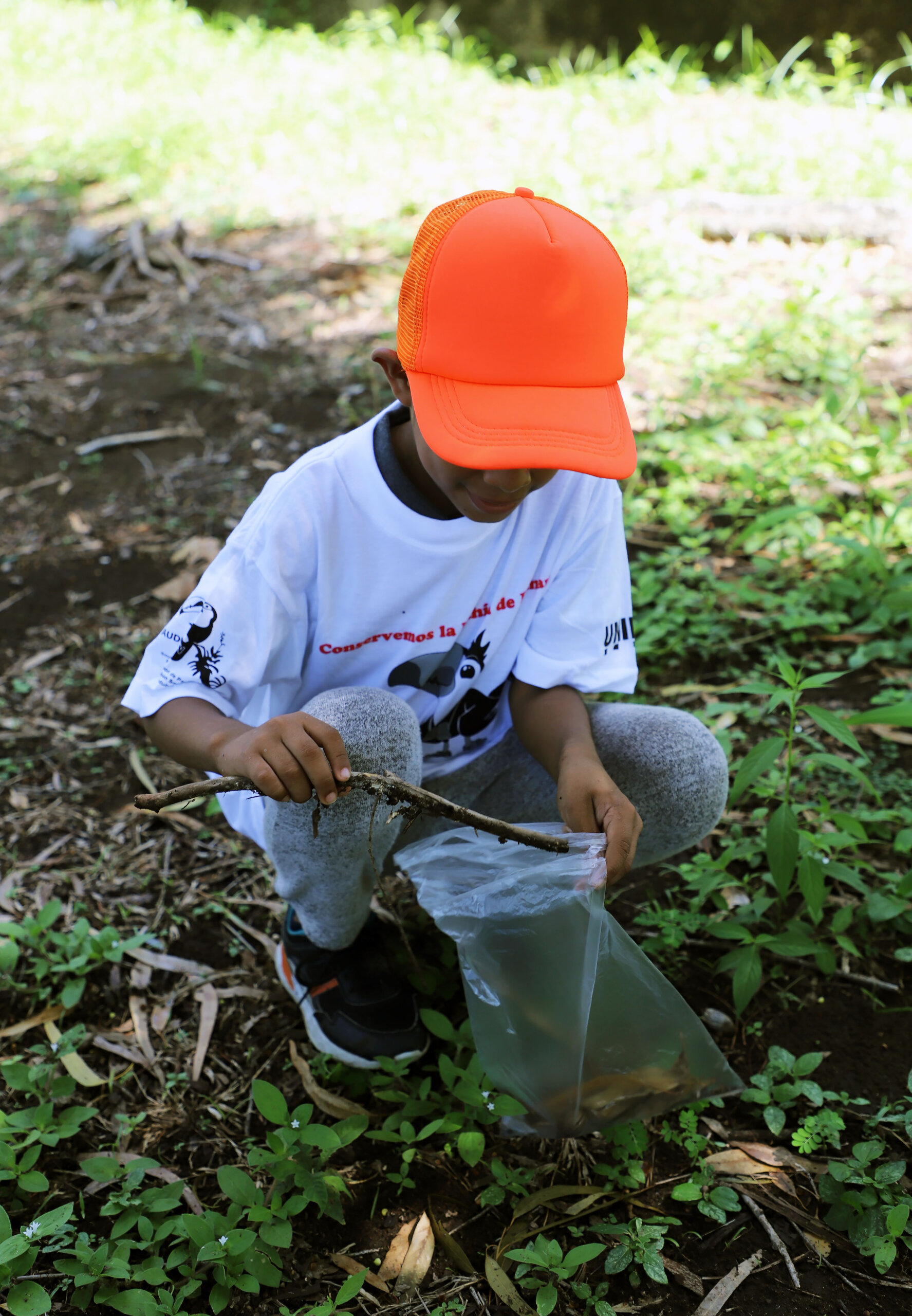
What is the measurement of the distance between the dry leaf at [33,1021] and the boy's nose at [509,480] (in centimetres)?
125

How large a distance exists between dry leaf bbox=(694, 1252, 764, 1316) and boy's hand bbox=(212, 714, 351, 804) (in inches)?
33.6

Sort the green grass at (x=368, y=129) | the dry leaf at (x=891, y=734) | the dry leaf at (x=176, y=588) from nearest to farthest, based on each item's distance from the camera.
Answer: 1. the dry leaf at (x=891, y=734)
2. the dry leaf at (x=176, y=588)
3. the green grass at (x=368, y=129)

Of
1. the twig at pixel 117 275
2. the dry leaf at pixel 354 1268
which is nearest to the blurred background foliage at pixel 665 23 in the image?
the twig at pixel 117 275

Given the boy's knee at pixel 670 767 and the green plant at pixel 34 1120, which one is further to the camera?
the boy's knee at pixel 670 767

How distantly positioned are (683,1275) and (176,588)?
2176 millimetres

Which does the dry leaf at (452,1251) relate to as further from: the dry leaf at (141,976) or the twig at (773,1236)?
A: the dry leaf at (141,976)

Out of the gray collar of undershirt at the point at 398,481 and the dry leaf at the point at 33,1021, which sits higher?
the gray collar of undershirt at the point at 398,481

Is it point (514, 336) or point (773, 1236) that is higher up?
point (514, 336)

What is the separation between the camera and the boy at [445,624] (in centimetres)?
128

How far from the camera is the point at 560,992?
4.72 feet

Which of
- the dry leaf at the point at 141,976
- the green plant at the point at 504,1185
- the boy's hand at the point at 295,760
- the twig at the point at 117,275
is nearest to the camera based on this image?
the boy's hand at the point at 295,760

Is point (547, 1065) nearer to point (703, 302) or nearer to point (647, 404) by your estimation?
point (647, 404)

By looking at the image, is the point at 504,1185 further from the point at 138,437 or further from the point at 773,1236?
the point at 138,437

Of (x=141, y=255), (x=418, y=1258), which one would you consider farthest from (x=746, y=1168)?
(x=141, y=255)
